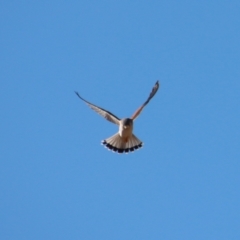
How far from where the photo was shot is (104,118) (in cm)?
4172

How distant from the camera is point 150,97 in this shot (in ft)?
134

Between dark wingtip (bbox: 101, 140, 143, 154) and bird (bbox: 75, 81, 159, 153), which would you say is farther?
dark wingtip (bbox: 101, 140, 143, 154)

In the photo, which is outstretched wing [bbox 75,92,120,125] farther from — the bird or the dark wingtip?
the dark wingtip

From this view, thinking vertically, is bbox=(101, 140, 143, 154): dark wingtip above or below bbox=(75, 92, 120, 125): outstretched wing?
below

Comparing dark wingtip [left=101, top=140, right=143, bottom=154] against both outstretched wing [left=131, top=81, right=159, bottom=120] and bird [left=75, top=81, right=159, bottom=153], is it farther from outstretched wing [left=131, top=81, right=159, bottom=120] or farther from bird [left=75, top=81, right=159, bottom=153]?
outstretched wing [left=131, top=81, right=159, bottom=120]

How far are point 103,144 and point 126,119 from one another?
5.62 feet

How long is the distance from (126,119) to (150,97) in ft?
3.04

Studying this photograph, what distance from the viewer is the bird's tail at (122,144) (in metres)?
42.0

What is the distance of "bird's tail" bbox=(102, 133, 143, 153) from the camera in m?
42.0

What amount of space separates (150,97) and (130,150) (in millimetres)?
1968

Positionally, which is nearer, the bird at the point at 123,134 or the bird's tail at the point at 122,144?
the bird at the point at 123,134

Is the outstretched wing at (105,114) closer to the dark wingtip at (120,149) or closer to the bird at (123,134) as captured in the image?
the bird at (123,134)

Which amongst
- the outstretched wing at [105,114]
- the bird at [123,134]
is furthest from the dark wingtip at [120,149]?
the outstretched wing at [105,114]

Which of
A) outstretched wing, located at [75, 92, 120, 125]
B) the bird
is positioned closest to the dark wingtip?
the bird
